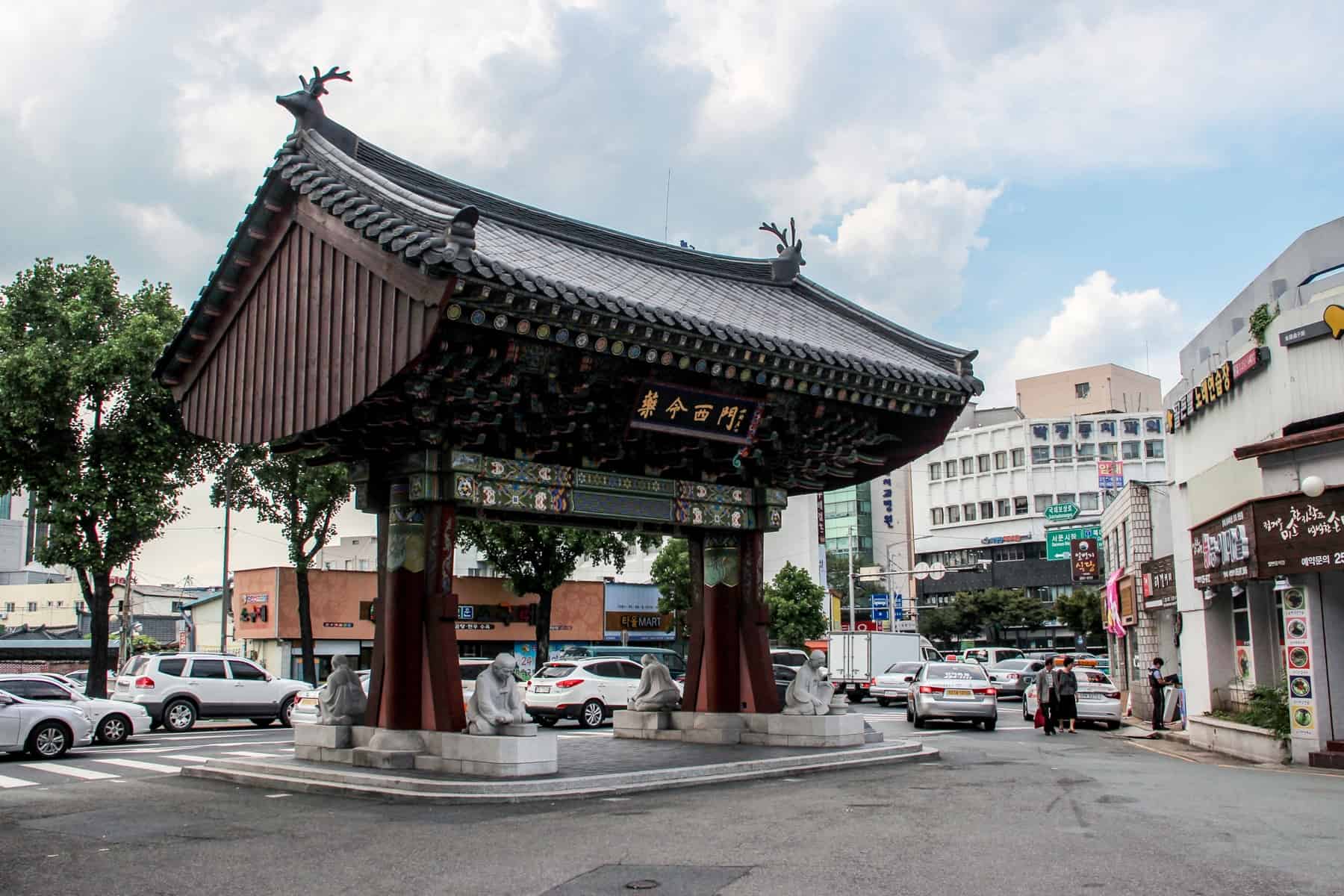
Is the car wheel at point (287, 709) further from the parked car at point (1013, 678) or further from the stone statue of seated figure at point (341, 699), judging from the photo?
the parked car at point (1013, 678)

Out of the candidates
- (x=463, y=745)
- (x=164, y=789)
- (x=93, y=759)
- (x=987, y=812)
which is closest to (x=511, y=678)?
(x=463, y=745)

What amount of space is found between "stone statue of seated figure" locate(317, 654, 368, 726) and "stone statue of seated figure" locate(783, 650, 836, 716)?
658cm

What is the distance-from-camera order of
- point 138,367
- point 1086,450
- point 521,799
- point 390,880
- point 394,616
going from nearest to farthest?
1. point 390,880
2. point 521,799
3. point 394,616
4. point 138,367
5. point 1086,450

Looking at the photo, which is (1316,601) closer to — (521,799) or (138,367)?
(521,799)

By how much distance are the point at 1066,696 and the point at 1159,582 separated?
6206mm

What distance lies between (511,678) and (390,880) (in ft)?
17.6

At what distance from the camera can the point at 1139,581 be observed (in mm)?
32656

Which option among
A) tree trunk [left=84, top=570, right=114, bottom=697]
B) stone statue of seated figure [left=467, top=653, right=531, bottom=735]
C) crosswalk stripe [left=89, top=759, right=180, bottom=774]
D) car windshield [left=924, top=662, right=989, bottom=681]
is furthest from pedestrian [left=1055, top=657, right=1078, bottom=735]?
tree trunk [left=84, top=570, right=114, bottom=697]

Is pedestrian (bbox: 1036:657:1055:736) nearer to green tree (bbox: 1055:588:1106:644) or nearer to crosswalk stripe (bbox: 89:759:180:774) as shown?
crosswalk stripe (bbox: 89:759:180:774)

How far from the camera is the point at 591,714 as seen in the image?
86.6 feet

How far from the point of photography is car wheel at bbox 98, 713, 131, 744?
21.7 metres

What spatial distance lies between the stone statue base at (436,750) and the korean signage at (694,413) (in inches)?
169

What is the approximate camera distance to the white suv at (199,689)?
25453mm

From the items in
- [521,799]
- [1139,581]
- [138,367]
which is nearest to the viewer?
[521,799]
